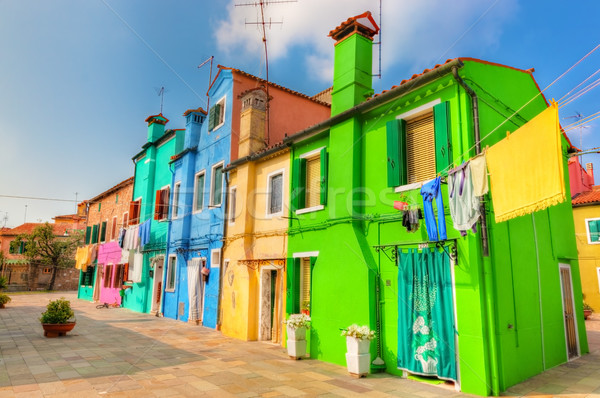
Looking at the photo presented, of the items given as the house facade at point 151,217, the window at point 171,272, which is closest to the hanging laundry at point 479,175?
the window at point 171,272

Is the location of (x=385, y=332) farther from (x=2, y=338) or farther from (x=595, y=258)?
(x=595, y=258)

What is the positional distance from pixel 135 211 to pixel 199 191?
760 cm

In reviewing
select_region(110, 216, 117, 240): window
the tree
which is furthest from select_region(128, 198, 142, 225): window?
the tree

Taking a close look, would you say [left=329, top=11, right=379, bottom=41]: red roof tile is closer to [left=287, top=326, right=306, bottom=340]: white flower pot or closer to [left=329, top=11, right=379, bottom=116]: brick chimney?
[left=329, top=11, right=379, bottom=116]: brick chimney

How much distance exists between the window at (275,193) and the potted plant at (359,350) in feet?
17.2

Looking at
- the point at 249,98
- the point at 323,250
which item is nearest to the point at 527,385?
the point at 323,250

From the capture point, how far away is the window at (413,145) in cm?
807

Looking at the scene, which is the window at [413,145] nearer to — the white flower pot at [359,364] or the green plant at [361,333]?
the green plant at [361,333]

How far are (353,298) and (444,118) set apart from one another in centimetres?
439

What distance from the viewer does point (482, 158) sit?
21.0 feet

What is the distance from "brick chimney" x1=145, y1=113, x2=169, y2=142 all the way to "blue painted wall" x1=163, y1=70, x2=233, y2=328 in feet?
14.8

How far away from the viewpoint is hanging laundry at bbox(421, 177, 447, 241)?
7156 millimetres

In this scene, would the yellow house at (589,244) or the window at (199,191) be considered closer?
the window at (199,191)

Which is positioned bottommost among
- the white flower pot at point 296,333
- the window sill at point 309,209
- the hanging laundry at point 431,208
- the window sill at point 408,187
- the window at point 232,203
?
the white flower pot at point 296,333
